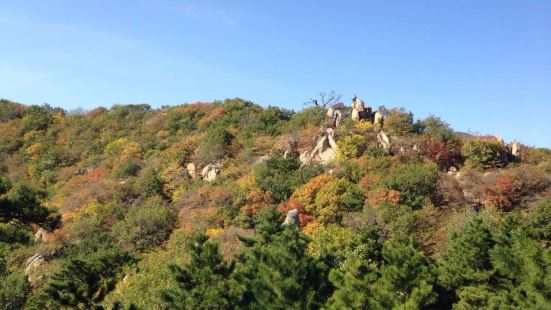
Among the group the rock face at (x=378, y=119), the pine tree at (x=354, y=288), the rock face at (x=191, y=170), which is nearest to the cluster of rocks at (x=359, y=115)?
the rock face at (x=378, y=119)

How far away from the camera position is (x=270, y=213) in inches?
875

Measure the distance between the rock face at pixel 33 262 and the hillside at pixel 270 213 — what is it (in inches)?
9.1

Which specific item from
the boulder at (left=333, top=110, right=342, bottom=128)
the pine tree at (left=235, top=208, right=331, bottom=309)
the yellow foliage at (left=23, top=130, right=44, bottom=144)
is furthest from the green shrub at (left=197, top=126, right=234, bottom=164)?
the yellow foliage at (left=23, top=130, right=44, bottom=144)

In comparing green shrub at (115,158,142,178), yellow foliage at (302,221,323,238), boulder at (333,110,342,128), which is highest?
boulder at (333,110,342,128)

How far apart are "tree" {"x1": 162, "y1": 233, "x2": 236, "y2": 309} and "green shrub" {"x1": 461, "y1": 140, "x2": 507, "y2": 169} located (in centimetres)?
2418

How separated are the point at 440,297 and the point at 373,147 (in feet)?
64.5

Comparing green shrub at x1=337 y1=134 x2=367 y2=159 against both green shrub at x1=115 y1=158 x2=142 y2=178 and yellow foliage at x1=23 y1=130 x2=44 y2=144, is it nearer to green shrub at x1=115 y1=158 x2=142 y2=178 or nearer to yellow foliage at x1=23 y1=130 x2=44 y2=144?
green shrub at x1=115 y1=158 x2=142 y2=178

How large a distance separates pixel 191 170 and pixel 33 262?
15.8 meters

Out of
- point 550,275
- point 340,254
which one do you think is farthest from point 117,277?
point 550,275

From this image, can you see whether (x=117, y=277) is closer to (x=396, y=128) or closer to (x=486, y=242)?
(x=486, y=242)

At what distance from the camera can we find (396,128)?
134ft

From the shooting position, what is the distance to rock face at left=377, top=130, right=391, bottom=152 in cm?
3881

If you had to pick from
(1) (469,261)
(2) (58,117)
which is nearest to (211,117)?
(2) (58,117)

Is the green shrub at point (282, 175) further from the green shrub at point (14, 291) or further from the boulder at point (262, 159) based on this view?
the green shrub at point (14, 291)
